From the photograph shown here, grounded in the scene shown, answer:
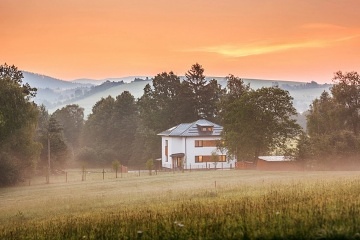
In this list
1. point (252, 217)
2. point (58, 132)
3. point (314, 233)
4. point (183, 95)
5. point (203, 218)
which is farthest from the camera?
point (183, 95)

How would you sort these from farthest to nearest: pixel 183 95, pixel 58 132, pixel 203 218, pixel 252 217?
pixel 183 95 → pixel 58 132 → pixel 203 218 → pixel 252 217

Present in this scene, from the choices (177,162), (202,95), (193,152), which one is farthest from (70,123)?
(193,152)

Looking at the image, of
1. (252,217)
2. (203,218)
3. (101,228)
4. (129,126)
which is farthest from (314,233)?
(129,126)

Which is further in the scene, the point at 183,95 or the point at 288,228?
the point at 183,95

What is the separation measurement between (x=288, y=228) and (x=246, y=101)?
6101cm

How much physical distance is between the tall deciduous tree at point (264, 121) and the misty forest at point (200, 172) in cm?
15

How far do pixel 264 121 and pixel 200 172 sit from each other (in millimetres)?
12913

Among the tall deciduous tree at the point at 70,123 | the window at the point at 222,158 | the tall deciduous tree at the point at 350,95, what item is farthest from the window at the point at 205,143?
the tall deciduous tree at the point at 70,123

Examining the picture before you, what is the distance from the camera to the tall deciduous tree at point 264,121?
69.8 meters

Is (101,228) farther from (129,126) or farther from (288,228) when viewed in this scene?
(129,126)

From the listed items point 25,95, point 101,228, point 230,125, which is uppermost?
point 25,95

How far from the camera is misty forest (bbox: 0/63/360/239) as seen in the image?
13.1m

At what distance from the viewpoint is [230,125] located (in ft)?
241

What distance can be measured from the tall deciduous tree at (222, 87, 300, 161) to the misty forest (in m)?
0.15
